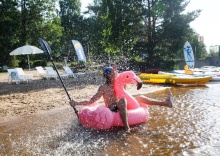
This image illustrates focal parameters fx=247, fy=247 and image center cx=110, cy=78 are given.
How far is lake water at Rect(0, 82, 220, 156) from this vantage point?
14.0 feet

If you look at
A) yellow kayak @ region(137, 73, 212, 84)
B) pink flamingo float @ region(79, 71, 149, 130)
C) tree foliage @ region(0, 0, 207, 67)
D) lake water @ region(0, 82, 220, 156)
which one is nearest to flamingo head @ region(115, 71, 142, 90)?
pink flamingo float @ region(79, 71, 149, 130)

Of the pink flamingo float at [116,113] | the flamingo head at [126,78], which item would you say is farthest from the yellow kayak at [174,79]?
the flamingo head at [126,78]

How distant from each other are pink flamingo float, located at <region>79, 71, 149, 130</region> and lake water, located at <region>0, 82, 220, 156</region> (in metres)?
0.17

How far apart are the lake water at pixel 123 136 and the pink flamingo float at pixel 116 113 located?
0.55 feet

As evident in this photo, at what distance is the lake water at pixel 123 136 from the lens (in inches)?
167

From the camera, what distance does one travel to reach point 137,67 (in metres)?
21.1

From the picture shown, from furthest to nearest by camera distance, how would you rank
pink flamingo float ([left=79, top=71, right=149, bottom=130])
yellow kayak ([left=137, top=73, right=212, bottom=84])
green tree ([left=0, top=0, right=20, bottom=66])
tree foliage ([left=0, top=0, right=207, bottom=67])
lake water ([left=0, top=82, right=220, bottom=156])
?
1. green tree ([left=0, top=0, right=20, bottom=66])
2. tree foliage ([left=0, top=0, right=207, bottom=67])
3. yellow kayak ([left=137, top=73, right=212, bottom=84])
4. pink flamingo float ([left=79, top=71, right=149, bottom=130])
5. lake water ([left=0, top=82, right=220, bottom=156])

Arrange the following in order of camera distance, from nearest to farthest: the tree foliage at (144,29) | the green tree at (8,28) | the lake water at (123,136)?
the lake water at (123,136), the tree foliage at (144,29), the green tree at (8,28)

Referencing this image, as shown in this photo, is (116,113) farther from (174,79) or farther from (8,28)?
(8,28)

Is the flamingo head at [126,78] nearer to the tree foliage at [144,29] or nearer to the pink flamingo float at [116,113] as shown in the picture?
the pink flamingo float at [116,113]

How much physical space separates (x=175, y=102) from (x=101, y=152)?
4.69 metres

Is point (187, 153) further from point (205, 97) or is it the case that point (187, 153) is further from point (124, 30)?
point (124, 30)

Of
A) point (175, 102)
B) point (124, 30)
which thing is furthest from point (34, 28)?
→ point (175, 102)

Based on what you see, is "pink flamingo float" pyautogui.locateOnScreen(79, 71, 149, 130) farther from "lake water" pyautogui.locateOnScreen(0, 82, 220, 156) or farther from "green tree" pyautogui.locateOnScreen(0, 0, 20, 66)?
"green tree" pyautogui.locateOnScreen(0, 0, 20, 66)
